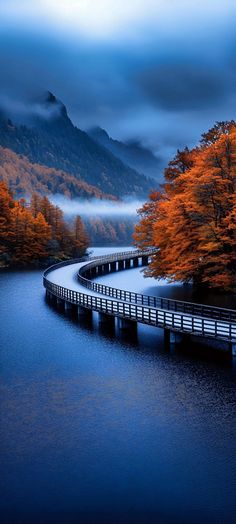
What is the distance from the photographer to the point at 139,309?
152ft

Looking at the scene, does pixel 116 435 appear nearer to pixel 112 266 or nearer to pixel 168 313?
pixel 168 313

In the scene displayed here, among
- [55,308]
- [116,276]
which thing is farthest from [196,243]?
[116,276]

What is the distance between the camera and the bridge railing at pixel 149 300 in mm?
40922

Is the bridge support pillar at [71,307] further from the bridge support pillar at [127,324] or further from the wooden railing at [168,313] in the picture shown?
the bridge support pillar at [127,324]

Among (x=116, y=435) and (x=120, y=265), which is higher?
(x=116, y=435)

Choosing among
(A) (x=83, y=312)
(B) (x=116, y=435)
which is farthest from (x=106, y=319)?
(B) (x=116, y=435)

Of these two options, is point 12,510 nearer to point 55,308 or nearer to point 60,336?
point 60,336

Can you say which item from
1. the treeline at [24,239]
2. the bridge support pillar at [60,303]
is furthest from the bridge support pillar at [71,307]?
the treeline at [24,239]

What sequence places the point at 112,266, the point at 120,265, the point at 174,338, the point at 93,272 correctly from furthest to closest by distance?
the point at 120,265
the point at 112,266
the point at 93,272
the point at 174,338

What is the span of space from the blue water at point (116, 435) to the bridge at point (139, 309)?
190 centimetres

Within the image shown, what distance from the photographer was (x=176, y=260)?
56.9 meters

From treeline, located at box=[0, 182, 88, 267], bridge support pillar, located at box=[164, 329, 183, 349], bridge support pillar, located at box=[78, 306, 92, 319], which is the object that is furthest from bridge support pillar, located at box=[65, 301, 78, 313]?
treeline, located at box=[0, 182, 88, 267]

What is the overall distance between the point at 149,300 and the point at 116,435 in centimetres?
2866

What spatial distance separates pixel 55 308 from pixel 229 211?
22.0 m
